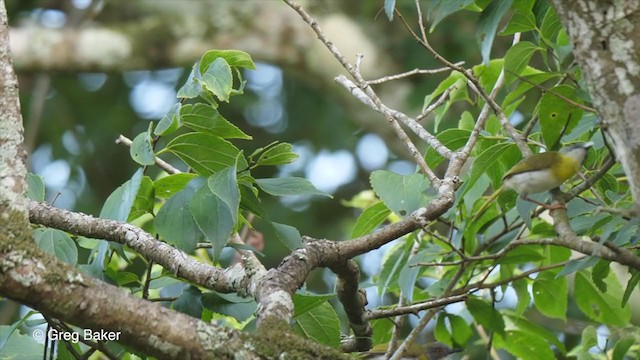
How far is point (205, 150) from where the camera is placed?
2039 mm

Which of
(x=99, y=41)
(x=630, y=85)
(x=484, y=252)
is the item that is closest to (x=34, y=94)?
(x=99, y=41)

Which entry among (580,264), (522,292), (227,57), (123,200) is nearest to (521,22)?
(580,264)

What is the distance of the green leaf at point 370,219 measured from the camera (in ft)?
8.12

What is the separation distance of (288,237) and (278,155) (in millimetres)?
193

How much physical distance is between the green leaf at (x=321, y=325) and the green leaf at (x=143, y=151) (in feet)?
1.74

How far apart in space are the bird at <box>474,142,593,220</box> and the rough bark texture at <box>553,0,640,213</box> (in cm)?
31

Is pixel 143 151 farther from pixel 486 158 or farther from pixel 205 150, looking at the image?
pixel 486 158

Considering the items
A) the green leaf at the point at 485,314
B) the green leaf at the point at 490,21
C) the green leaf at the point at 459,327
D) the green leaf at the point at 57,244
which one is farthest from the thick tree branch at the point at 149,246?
the green leaf at the point at 459,327

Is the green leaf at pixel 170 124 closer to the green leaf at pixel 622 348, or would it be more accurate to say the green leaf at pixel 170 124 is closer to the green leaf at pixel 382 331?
the green leaf at pixel 382 331

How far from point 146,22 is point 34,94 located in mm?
1233

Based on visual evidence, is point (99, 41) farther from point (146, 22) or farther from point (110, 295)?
point (110, 295)

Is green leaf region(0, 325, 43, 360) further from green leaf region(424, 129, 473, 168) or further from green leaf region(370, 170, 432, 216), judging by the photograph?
green leaf region(424, 129, 473, 168)

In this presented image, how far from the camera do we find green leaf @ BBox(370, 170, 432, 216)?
7.04 feet

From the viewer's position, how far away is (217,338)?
4.63 feet
